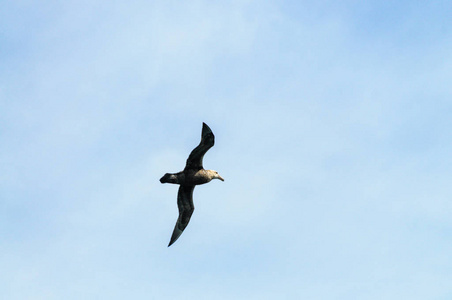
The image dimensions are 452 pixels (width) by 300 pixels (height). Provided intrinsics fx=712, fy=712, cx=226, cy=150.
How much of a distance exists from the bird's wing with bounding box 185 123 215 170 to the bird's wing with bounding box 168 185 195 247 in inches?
73.9

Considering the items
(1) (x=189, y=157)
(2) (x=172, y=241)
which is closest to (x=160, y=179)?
(1) (x=189, y=157)

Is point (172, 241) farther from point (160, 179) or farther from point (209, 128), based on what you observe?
point (209, 128)

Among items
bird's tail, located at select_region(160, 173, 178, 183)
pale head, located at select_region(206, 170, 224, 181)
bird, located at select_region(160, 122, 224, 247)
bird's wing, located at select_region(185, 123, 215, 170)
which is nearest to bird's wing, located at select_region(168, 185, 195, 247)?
bird, located at select_region(160, 122, 224, 247)

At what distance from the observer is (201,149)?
97.8ft

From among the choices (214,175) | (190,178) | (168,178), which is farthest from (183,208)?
(168,178)

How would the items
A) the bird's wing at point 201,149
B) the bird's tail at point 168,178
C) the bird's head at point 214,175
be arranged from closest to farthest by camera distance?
the bird's wing at point 201,149 → the bird's tail at point 168,178 → the bird's head at point 214,175

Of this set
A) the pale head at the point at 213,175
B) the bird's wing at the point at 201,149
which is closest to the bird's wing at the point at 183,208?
the pale head at the point at 213,175

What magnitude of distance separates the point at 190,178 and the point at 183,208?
2.64m

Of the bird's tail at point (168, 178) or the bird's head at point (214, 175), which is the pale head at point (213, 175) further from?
the bird's tail at point (168, 178)

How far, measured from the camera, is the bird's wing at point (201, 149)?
29203 mm

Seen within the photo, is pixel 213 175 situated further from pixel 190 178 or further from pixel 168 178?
pixel 168 178

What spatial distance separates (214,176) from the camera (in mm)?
32500

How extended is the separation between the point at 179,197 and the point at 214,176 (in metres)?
1.90

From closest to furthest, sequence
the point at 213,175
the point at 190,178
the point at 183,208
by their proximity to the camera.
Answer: the point at 190,178, the point at 213,175, the point at 183,208
